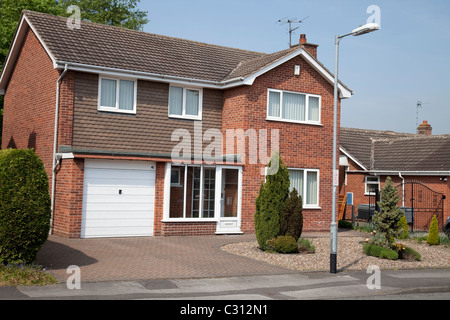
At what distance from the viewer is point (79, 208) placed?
17219 millimetres

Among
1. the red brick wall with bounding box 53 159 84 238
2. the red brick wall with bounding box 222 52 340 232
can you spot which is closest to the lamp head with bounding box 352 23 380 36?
the red brick wall with bounding box 222 52 340 232

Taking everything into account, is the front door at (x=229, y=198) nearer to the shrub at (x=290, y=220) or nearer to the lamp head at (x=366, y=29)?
the shrub at (x=290, y=220)

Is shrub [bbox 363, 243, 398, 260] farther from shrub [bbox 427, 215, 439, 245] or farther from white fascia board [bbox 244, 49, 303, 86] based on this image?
white fascia board [bbox 244, 49, 303, 86]

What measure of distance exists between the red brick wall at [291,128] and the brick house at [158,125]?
4cm

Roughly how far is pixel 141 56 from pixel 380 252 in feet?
38.1

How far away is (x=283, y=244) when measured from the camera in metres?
15.6

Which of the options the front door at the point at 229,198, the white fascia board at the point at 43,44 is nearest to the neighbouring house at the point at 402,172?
the front door at the point at 229,198

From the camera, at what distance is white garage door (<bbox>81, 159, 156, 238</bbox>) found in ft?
57.3

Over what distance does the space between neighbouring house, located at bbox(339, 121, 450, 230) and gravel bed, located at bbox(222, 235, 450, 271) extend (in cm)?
709

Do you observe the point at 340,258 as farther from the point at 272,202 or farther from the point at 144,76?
the point at 144,76

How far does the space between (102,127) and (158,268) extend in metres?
7.74

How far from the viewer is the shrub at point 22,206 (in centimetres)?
1114

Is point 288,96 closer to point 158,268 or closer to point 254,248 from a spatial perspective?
point 254,248
